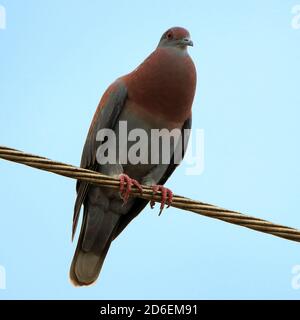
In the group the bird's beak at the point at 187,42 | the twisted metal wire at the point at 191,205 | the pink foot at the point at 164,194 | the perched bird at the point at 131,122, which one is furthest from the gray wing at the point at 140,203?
the twisted metal wire at the point at 191,205

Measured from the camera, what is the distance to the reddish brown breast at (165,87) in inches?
214

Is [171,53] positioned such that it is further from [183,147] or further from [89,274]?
[89,274]

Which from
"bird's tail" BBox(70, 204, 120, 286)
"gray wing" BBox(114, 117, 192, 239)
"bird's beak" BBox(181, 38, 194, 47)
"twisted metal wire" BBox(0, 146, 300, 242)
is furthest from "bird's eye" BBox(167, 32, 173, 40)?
"twisted metal wire" BBox(0, 146, 300, 242)

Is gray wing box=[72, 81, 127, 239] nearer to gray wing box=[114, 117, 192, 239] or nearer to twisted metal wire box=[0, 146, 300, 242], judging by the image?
gray wing box=[114, 117, 192, 239]

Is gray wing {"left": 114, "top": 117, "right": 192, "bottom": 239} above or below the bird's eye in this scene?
below

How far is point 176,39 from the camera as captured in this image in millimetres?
5867

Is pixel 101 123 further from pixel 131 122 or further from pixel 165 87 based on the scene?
pixel 165 87

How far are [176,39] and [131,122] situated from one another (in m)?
0.94

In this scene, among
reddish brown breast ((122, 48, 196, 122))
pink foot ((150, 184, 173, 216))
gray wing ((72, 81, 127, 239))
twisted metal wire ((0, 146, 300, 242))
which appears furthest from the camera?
gray wing ((72, 81, 127, 239))

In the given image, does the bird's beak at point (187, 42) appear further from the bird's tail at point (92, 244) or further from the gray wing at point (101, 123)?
the bird's tail at point (92, 244)

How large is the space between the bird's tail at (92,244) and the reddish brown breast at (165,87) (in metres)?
1.04

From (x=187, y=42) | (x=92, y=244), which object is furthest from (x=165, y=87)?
(x=92, y=244)

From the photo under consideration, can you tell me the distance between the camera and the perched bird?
5.44 metres

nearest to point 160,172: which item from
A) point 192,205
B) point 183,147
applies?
point 183,147
